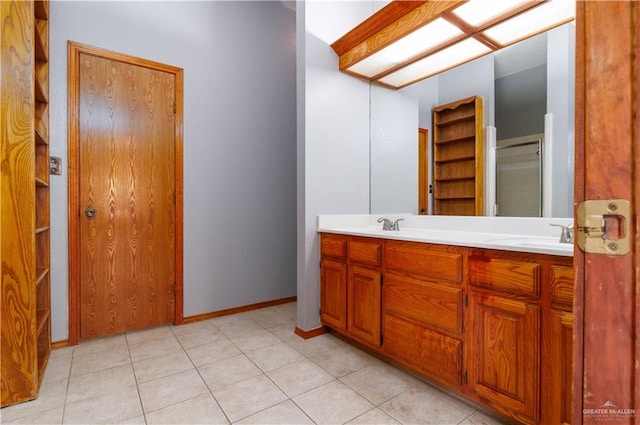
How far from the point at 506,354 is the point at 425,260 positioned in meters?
0.52

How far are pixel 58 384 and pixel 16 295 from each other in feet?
1.84

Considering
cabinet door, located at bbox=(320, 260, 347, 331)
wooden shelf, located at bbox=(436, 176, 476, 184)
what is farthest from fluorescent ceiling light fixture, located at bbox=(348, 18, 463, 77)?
cabinet door, located at bbox=(320, 260, 347, 331)

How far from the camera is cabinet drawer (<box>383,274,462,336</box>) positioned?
153 cm

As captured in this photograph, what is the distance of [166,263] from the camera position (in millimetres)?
2588

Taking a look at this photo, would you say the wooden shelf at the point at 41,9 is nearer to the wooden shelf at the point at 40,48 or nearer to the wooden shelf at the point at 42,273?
the wooden shelf at the point at 40,48

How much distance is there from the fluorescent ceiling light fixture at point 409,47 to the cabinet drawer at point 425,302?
1506mm

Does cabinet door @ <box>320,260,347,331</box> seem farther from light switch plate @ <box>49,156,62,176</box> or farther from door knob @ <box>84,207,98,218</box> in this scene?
light switch plate @ <box>49,156,62,176</box>

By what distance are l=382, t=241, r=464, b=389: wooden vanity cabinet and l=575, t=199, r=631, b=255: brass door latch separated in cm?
109

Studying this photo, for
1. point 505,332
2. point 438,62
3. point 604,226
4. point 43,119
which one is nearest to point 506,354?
point 505,332

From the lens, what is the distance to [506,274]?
1.34 m

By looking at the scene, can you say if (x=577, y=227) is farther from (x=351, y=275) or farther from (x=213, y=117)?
(x=213, y=117)

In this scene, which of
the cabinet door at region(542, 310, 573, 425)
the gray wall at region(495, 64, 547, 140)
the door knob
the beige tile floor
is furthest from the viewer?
the door knob

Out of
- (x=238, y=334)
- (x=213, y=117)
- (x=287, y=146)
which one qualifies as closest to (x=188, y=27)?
(x=213, y=117)

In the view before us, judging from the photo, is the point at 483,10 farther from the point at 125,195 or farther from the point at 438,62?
the point at 125,195
